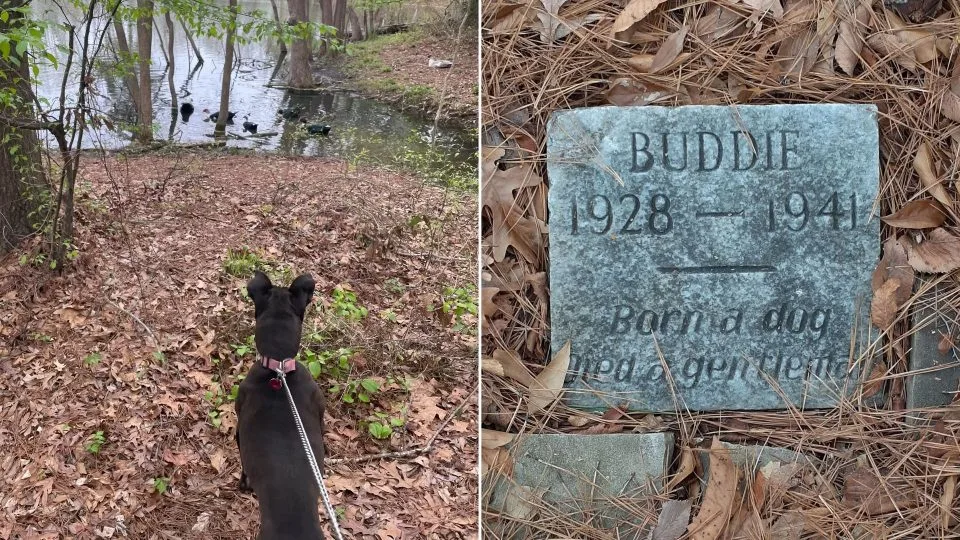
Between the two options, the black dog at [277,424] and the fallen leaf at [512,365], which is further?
the fallen leaf at [512,365]

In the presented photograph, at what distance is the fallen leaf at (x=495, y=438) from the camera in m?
2.67

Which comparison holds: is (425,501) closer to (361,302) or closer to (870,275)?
(361,302)

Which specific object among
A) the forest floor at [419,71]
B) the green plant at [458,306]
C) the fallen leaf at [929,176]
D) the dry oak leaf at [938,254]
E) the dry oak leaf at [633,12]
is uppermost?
the forest floor at [419,71]

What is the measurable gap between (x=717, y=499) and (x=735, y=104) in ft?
5.23

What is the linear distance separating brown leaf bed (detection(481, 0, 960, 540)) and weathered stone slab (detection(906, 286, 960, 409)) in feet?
0.05

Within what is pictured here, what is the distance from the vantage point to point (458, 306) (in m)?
4.57

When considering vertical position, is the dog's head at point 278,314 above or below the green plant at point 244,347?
above

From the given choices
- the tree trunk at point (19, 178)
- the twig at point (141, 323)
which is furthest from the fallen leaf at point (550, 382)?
the tree trunk at point (19, 178)

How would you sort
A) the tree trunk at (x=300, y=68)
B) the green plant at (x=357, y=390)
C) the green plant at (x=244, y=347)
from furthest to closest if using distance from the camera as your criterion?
1. the tree trunk at (x=300, y=68)
2. the green plant at (x=244, y=347)
3. the green plant at (x=357, y=390)

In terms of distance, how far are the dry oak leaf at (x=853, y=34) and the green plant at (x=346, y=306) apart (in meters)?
3.01

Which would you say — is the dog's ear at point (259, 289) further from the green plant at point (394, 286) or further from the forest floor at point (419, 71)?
the forest floor at point (419, 71)

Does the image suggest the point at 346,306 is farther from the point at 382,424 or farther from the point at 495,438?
the point at 495,438

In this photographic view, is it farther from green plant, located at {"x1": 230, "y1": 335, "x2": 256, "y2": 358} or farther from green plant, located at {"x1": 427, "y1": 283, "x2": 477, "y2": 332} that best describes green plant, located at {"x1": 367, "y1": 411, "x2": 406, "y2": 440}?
green plant, located at {"x1": 427, "y1": 283, "x2": 477, "y2": 332}

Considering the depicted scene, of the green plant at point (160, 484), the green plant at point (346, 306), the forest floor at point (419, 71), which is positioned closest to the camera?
the green plant at point (160, 484)
